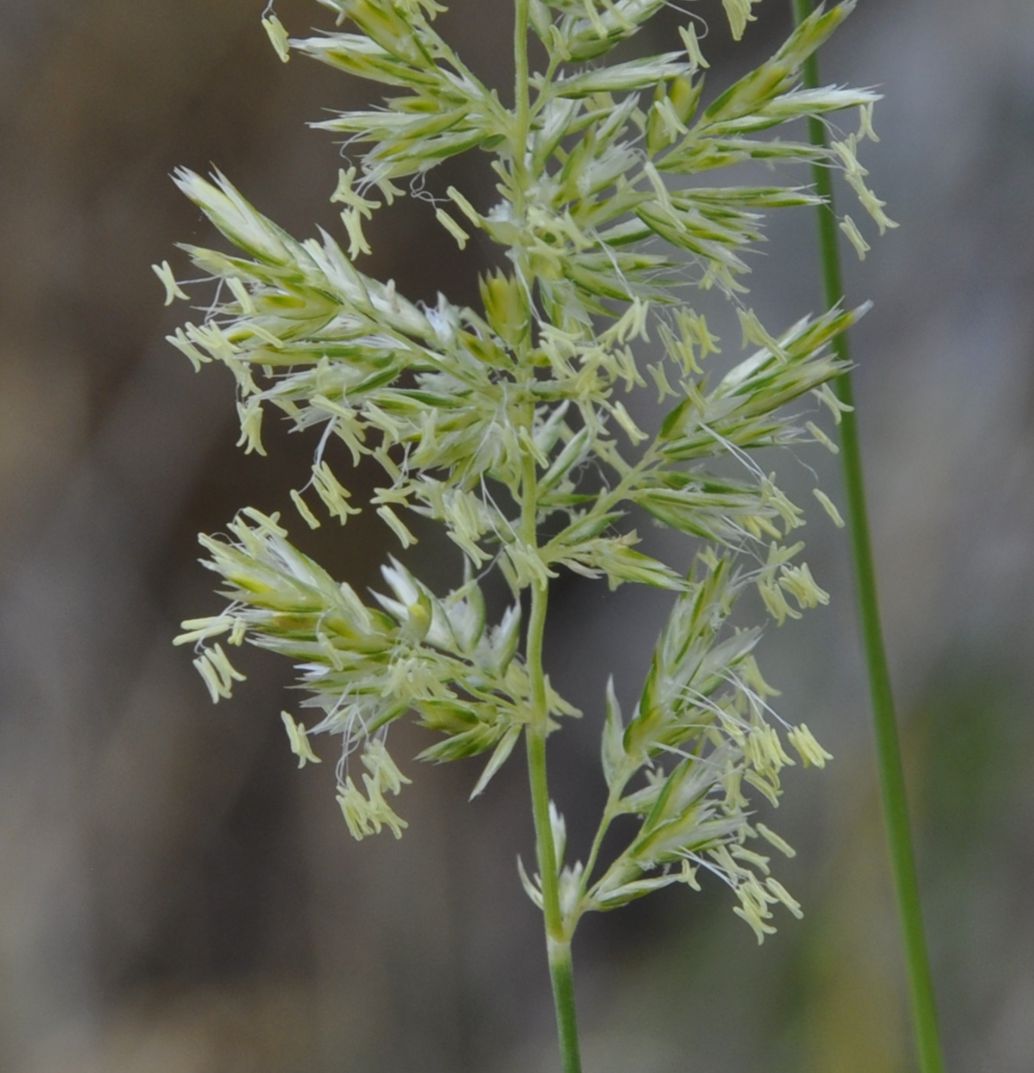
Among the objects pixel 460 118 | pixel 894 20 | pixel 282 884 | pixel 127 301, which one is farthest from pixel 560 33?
pixel 282 884

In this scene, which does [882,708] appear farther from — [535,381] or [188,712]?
[188,712]

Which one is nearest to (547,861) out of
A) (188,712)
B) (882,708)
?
(882,708)

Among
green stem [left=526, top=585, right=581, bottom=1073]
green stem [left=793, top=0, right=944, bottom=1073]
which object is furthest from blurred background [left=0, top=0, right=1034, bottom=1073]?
green stem [left=526, top=585, right=581, bottom=1073]

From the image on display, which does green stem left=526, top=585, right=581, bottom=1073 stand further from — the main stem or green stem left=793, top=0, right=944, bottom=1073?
green stem left=793, top=0, right=944, bottom=1073

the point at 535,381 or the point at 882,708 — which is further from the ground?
the point at 535,381

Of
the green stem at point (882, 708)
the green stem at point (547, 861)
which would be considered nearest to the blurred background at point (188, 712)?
the green stem at point (882, 708)
